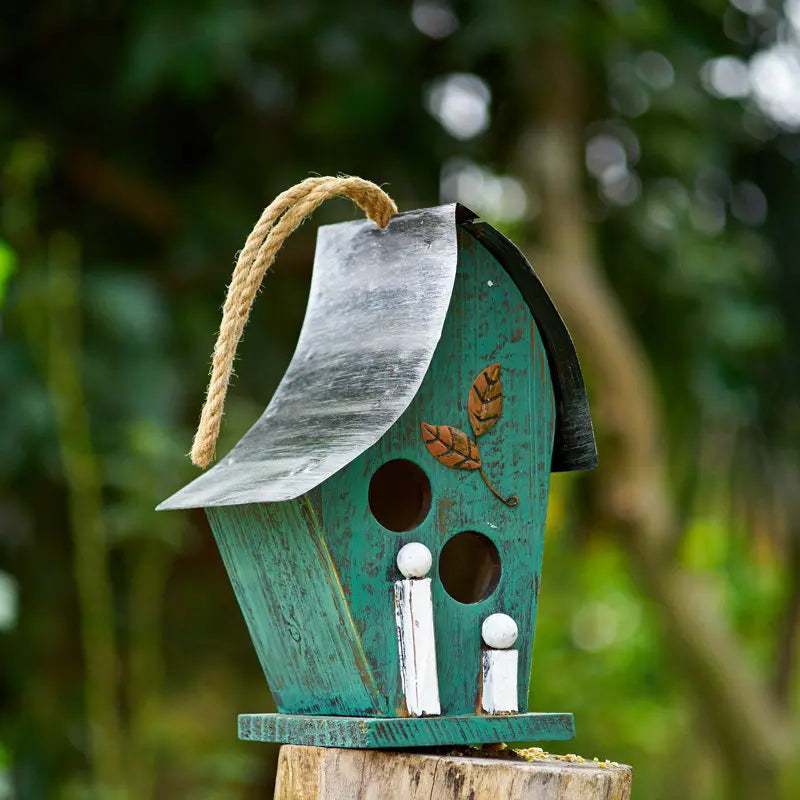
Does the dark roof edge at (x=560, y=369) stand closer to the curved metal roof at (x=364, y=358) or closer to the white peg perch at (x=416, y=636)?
the curved metal roof at (x=364, y=358)

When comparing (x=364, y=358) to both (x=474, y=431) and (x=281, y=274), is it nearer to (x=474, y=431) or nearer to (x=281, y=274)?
(x=474, y=431)

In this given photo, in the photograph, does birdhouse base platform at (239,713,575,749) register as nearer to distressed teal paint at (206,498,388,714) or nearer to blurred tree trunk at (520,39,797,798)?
distressed teal paint at (206,498,388,714)

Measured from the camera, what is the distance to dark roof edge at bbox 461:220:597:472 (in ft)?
5.50

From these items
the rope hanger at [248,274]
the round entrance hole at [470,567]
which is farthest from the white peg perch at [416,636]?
the rope hanger at [248,274]

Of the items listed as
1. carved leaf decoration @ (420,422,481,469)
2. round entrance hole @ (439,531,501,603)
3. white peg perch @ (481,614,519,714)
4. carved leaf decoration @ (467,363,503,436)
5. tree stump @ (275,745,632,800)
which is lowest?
tree stump @ (275,745,632,800)

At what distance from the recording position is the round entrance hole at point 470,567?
163 cm

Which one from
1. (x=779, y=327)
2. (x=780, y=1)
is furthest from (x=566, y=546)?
(x=780, y=1)

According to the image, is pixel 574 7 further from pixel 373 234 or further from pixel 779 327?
pixel 373 234

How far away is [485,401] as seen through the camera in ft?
5.36

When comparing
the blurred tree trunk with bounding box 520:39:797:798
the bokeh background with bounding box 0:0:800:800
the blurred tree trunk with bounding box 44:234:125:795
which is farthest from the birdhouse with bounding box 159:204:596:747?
the blurred tree trunk with bounding box 520:39:797:798

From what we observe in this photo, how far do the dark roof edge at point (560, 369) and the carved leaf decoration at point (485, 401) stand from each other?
0.38 feet

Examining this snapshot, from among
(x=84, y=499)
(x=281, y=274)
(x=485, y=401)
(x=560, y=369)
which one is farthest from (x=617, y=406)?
(x=485, y=401)

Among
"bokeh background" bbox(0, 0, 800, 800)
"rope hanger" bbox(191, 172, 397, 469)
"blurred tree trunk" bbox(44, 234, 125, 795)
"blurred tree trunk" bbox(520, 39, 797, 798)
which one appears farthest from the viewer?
"blurred tree trunk" bbox(520, 39, 797, 798)

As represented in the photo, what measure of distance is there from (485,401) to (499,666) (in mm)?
342
